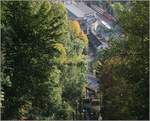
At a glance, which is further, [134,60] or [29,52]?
[29,52]

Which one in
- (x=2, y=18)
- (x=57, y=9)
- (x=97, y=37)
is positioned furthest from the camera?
(x=97, y=37)

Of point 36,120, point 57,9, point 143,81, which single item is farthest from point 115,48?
point 57,9

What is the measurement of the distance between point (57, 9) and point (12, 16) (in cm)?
668

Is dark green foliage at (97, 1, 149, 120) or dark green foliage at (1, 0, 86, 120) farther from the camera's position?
dark green foliage at (1, 0, 86, 120)

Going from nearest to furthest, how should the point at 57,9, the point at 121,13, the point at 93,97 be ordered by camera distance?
the point at 121,13 < the point at 57,9 < the point at 93,97

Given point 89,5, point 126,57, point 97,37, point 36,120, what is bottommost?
point 36,120

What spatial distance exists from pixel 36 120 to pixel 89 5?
9613 cm

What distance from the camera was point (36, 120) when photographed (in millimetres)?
31625

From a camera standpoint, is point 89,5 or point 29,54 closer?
point 29,54

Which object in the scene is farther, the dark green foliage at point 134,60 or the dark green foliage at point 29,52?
the dark green foliage at point 29,52

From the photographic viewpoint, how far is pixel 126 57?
1000 inches

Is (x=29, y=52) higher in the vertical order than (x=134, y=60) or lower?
higher

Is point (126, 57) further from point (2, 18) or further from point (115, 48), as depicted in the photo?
point (2, 18)

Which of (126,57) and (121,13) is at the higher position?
(121,13)
